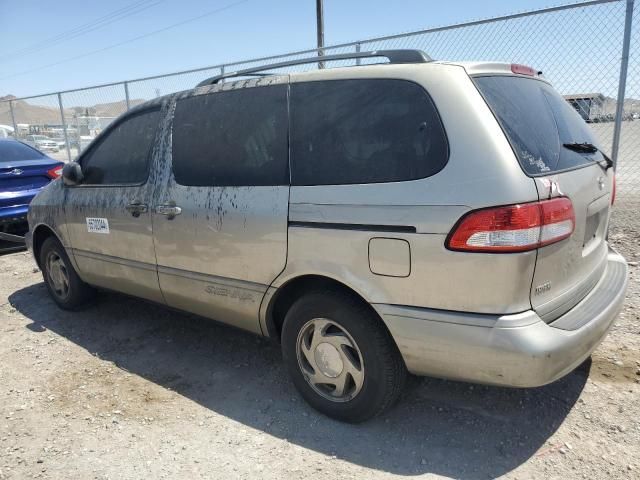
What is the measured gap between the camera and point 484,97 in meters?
2.19

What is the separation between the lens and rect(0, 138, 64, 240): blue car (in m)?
6.57

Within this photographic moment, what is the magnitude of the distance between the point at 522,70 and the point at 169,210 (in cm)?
225

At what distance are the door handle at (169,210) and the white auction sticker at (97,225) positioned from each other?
27.9 inches

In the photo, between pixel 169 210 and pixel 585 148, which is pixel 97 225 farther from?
pixel 585 148

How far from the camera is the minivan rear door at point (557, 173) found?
2.13 metres

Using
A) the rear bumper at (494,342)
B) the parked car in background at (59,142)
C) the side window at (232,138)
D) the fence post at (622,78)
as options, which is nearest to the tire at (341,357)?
the rear bumper at (494,342)

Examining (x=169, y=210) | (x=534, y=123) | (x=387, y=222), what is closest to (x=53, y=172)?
(x=169, y=210)

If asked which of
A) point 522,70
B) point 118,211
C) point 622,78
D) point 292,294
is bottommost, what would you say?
point 292,294

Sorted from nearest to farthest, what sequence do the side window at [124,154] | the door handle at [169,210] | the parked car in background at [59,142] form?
the door handle at [169,210] < the side window at [124,154] < the parked car in background at [59,142]

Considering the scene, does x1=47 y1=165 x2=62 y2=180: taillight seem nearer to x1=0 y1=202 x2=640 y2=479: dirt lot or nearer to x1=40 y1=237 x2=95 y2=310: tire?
x1=40 y1=237 x2=95 y2=310: tire

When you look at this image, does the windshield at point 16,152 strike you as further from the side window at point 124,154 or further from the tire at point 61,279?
the side window at point 124,154

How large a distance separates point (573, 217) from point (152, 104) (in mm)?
2822

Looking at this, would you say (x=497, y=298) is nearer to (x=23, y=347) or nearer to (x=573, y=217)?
(x=573, y=217)

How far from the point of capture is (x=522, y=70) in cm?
262
